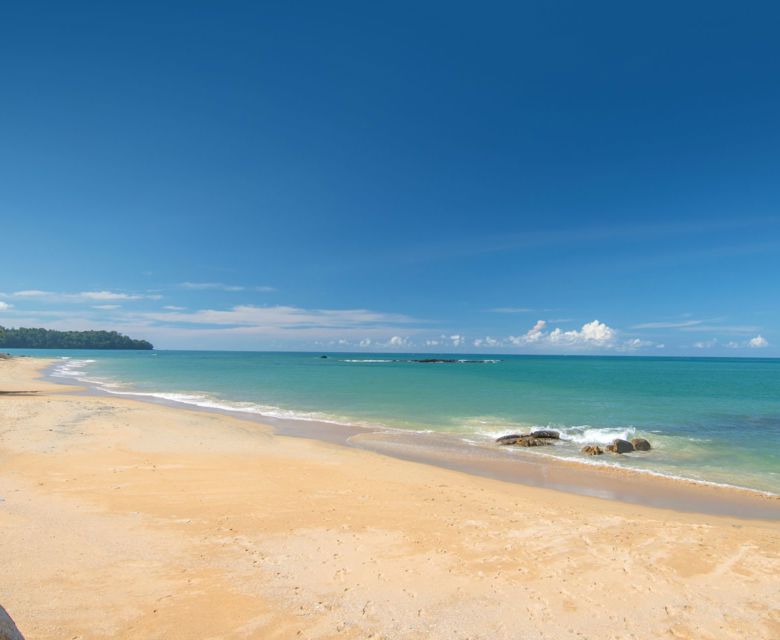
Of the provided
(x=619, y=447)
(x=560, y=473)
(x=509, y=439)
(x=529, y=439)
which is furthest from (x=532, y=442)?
(x=560, y=473)

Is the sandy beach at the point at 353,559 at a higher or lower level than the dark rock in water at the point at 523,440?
higher

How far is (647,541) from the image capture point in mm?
8492

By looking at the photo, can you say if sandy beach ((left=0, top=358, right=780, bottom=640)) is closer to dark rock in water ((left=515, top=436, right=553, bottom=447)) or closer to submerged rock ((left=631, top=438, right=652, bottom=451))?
dark rock in water ((left=515, top=436, right=553, bottom=447))

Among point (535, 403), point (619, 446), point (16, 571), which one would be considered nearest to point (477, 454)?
point (619, 446)

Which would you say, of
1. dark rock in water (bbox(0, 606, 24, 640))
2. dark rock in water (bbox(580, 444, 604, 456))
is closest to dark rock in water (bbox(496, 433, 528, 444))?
dark rock in water (bbox(580, 444, 604, 456))

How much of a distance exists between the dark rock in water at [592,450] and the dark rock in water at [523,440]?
182 cm

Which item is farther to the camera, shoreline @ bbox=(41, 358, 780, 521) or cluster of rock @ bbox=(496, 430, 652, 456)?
cluster of rock @ bbox=(496, 430, 652, 456)

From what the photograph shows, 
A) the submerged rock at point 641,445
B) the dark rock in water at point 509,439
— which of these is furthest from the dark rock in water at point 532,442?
the submerged rock at point 641,445

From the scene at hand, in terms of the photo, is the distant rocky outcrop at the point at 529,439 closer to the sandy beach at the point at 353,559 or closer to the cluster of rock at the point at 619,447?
the cluster of rock at the point at 619,447

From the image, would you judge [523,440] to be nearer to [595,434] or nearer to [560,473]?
[560,473]

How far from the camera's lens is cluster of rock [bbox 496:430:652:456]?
17.8 metres

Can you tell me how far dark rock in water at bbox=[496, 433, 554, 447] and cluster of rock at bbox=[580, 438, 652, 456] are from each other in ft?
5.95

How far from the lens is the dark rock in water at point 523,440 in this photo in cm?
1898

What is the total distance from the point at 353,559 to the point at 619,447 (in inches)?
583
